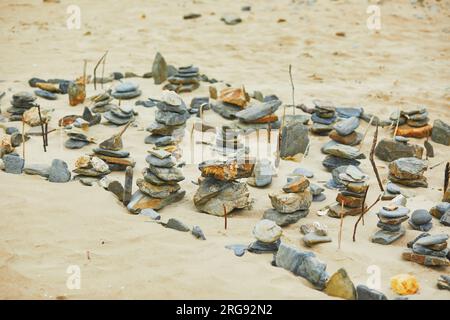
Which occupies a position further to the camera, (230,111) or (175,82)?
(175,82)

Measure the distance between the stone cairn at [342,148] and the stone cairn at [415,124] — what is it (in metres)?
0.55

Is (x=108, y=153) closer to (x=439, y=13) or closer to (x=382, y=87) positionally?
(x=382, y=87)

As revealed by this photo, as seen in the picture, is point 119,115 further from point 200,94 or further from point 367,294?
point 367,294

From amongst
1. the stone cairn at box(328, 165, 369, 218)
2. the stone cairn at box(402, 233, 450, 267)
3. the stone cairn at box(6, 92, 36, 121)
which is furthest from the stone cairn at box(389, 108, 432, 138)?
the stone cairn at box(6, 92, 36, 121)

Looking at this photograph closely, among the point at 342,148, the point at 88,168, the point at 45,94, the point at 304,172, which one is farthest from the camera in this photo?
the point at 45,94

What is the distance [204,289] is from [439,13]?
9.09 m

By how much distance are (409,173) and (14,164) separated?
3.03 meters

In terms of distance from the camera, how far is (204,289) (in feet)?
9.82

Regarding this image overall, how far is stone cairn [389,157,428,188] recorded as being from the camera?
4867 mm

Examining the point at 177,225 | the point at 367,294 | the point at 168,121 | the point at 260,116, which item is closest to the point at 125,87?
the point at 168,121

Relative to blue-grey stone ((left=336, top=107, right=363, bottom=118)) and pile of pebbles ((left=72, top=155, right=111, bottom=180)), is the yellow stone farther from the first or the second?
blue-grey stone ((left=336, top=107, right=363, bottom=118))

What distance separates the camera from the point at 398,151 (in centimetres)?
546

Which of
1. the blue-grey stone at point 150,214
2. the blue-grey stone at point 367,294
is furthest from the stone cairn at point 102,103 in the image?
the blue-grey stone at point 367,294

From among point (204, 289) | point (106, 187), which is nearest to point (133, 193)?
point (106, 187)
